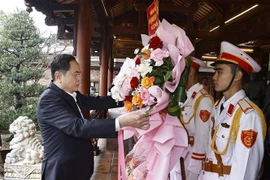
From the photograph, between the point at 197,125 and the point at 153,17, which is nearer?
the point at 153,17

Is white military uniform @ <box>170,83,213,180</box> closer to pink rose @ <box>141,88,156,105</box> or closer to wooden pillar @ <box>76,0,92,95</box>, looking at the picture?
pink rose @ <box>141,88,156,105</box>

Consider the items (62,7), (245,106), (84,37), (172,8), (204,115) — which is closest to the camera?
(245,106)

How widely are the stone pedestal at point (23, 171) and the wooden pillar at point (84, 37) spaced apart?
134cm

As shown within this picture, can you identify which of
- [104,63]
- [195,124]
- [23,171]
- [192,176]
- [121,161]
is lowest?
[23,171]

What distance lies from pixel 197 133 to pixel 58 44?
15.2 meters

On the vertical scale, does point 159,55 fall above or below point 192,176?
above

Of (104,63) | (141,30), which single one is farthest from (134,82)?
(104,63)

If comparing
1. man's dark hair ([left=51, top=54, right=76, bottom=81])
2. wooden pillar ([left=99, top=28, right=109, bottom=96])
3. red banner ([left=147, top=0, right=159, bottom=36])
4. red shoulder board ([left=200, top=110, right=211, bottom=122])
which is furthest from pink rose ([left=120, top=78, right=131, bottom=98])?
wooden pillar ([left=99, top=28, right=109, bottom=96])

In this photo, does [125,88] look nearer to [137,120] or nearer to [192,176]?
[137,120]

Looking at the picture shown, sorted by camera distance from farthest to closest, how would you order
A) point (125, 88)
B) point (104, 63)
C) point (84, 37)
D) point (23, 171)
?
point (104, 63) < point (84, 37) < point (23, 171) < point (125, 88)

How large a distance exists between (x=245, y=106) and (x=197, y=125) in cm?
80

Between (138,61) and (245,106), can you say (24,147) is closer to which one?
(138,61)

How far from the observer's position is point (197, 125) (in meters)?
2.67

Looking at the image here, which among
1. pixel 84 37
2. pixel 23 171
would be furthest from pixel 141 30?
pixel 23 171
